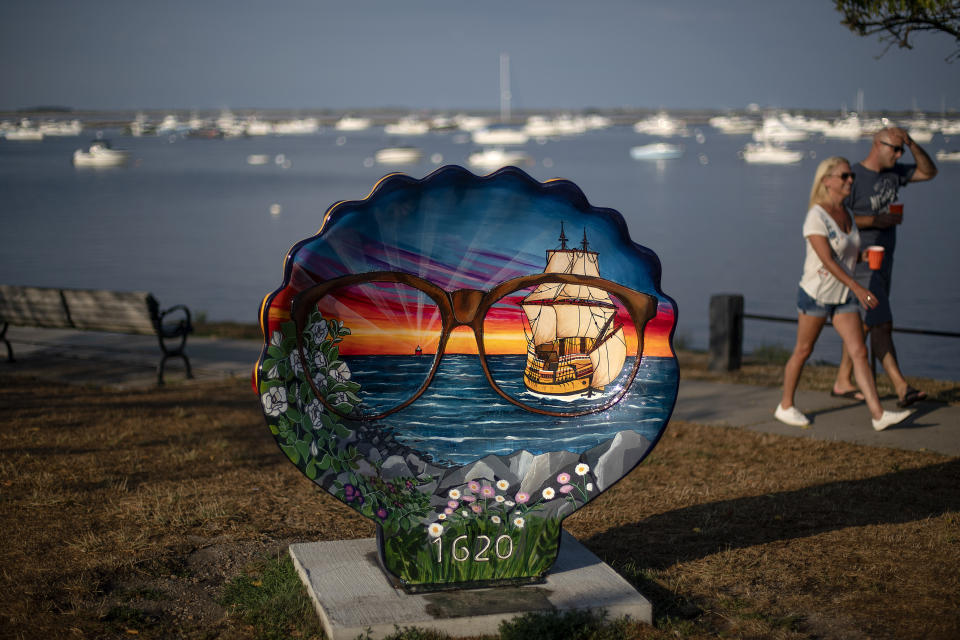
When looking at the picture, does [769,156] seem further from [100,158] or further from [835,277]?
[835,277]

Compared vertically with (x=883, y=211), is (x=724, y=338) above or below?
below

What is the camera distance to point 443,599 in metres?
4.09

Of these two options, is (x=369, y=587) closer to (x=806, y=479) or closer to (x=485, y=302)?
(x=485, y=302)

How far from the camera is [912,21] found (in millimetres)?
8672

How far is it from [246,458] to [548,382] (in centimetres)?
326

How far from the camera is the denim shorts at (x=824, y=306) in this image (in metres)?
6.94

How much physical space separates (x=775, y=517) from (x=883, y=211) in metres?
3.37

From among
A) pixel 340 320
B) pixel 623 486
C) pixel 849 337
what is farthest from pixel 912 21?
pixel 340 320

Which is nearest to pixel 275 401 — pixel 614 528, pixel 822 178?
pixel 614 528

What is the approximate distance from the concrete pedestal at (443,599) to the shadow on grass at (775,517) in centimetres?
63

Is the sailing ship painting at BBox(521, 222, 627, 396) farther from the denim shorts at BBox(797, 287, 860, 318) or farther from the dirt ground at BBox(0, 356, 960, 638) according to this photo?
the denim shorts at BBox(797, 287, 860, 318)

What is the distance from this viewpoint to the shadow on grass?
5.02 meters

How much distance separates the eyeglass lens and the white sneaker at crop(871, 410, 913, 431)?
12.6 feet

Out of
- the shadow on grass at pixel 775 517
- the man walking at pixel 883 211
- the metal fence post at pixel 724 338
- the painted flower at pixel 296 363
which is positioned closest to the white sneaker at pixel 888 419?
the man walking at pixel 883 211
